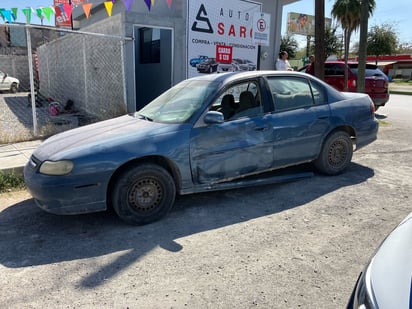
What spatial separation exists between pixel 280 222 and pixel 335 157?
2.02 metres

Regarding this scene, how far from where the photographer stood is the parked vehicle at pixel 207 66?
33.2 ft

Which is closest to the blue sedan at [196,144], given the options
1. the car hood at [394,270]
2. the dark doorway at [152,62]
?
the car hood at [394,270]

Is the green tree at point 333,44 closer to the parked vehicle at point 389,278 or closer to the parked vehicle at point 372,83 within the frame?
the parked vehicle at point 372,83

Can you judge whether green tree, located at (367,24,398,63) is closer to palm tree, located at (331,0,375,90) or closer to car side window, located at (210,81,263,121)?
palm tree, located at (331,0,375,90)

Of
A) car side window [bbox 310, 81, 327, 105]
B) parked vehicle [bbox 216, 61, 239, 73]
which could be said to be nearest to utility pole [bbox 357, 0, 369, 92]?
parked vehicle [bbox 216, 61, 239, 73]

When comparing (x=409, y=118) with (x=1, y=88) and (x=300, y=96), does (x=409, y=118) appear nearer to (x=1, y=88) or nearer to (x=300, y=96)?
(x=300, y=96)

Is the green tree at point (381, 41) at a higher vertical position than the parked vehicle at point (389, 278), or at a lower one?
higher

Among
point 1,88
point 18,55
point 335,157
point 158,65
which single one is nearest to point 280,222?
point 335,157

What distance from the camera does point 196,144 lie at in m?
4.24

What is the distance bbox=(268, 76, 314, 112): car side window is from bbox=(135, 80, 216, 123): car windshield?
0.92 m

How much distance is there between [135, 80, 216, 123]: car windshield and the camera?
14.6ft

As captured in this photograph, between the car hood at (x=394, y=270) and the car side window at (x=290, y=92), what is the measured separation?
3045 millimetres

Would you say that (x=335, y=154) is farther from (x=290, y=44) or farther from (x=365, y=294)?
(x=290, y=44)

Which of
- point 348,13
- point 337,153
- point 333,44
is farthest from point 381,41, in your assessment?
point 337,153
